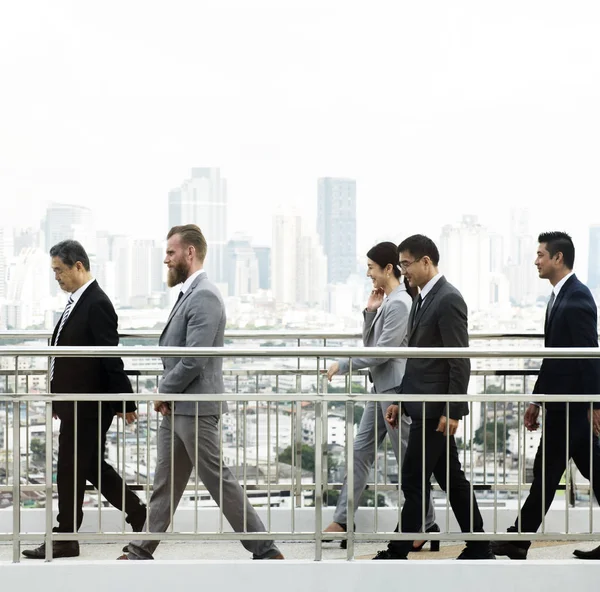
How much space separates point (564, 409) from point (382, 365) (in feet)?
3.16

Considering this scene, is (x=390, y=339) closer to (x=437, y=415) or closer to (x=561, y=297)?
(x=437, y=415)

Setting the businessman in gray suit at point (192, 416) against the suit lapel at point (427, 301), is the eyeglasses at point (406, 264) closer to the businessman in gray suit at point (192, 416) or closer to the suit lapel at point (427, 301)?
the suit lapel at point (427, 301)

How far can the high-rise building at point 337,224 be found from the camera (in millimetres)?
19422

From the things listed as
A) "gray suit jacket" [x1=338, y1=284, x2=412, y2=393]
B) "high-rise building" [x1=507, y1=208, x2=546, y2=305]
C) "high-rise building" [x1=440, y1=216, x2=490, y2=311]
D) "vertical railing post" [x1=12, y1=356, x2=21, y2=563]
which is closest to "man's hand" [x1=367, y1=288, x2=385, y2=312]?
"gray suit jacket" [x1=338, y1=284, x2=412, y2=393]

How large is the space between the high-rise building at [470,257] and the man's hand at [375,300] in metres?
8.89

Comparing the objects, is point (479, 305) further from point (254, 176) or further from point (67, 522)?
point (254, 176)

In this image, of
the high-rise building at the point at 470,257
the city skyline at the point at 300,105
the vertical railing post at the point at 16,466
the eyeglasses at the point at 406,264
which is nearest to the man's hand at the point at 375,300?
the eyeglasses at the point at 406,264

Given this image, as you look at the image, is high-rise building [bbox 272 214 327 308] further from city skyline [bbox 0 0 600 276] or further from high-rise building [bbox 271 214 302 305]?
city skyline [bbox 0 0 600 276]

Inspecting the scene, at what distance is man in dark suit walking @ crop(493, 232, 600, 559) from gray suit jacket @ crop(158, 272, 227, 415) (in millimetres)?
1478

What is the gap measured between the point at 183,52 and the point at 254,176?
4736mm

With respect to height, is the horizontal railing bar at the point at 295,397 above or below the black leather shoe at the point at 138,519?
above

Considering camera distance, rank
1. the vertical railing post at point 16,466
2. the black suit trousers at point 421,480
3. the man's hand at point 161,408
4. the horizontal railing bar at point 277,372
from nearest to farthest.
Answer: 1. the vertical railing post at point 16,466
2. the man's hand at point 161,408
3. the black suit trousers at point 421,480
4. the horizontal railing bar at point 277,372

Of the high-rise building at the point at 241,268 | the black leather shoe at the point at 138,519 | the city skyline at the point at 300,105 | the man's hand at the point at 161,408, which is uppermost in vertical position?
the city skyline at the point at 300,105

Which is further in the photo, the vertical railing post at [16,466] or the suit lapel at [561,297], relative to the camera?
the suit lapel at [561,297]
